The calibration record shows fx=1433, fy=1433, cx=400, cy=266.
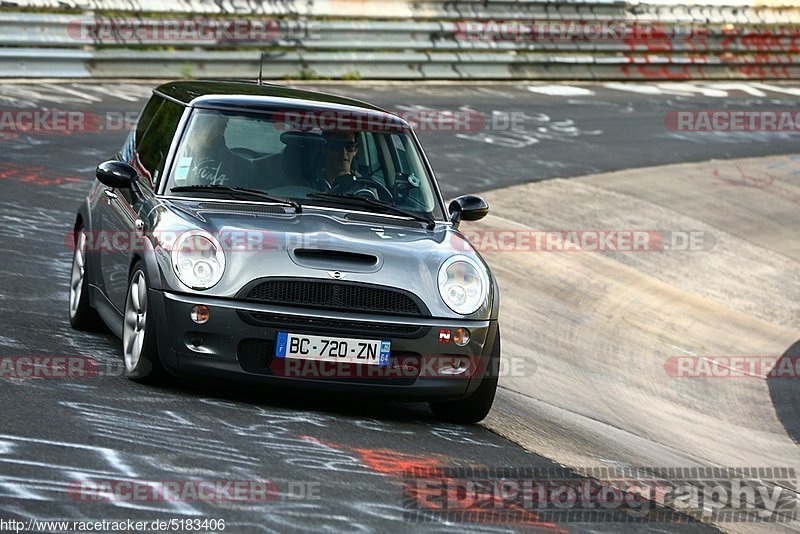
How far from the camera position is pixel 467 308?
7133 mm

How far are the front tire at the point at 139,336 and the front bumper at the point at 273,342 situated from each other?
3.2 inches

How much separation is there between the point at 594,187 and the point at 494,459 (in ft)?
35.9

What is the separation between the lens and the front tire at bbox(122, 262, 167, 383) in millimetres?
6926

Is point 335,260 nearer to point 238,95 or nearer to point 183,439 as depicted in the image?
point 183,439

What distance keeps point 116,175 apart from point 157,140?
55 cm

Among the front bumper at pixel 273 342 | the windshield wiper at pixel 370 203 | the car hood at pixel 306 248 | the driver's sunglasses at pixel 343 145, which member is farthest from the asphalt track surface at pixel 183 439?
the driver's sunglasses at pixel 343 145

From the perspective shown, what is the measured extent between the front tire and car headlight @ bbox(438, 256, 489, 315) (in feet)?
4.69

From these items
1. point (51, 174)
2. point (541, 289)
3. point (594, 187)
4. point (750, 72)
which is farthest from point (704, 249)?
point (750, 72)

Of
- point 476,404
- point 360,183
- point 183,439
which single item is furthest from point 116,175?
point 476,404

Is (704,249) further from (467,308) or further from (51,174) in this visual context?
(467,308)

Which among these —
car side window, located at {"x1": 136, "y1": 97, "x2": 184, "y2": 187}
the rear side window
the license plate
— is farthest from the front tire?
the rear side window

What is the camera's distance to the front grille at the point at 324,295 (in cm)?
681

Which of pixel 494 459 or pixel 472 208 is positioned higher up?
pixel 472 208

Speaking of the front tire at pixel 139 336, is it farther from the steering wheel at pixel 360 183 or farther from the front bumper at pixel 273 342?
the steering wheel at pixel 360 183
